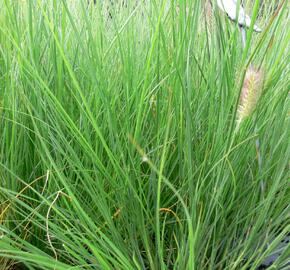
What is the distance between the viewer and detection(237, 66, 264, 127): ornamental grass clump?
0.54 meters

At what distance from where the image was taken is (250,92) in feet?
1.80

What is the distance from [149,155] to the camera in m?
0.83

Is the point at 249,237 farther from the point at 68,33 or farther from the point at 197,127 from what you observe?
the point at 68,33

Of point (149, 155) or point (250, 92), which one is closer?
point (250, 92)

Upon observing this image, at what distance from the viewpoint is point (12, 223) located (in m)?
0.84

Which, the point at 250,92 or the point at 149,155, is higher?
the point at 250,92

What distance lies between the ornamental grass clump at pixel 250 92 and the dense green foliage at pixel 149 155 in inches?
3.4

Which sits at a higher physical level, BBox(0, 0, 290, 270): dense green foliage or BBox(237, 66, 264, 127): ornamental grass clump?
BBox(237, 66, 264, 127): ornamental grass clump

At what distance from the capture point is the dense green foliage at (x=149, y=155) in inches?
27.4

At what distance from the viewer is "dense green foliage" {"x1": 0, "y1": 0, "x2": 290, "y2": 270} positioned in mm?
696

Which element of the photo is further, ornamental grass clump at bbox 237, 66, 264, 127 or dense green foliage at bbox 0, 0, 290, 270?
dense green foliage at bbox 0, 0, 290, 270

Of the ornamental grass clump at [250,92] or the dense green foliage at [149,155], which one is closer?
the ornamental grass clump at [250,92]

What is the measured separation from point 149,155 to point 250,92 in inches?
12.1

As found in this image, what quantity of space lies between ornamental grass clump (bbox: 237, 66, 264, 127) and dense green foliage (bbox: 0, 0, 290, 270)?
9cm
